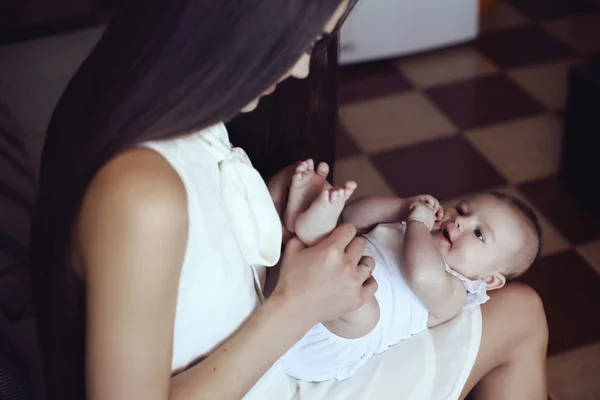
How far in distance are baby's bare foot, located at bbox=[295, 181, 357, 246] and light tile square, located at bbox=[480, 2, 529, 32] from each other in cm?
186

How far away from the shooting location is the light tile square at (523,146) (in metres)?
1.95

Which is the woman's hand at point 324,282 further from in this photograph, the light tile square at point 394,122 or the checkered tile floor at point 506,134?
the light tile square at point 394,122

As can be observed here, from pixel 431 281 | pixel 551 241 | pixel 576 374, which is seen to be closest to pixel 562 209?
pixel 551 241

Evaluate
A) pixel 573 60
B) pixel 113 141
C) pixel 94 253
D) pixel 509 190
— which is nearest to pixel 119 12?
pixel 113 141

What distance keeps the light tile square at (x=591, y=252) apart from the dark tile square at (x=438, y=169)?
0.29 metres

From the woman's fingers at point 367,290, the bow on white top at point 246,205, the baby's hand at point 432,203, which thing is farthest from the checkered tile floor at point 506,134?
the bow on white top at point 246,205

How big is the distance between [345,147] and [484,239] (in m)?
0.96

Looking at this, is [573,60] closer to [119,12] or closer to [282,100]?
[282,100]

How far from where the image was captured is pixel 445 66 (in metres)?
2.39

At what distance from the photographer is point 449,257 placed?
3.75 feet

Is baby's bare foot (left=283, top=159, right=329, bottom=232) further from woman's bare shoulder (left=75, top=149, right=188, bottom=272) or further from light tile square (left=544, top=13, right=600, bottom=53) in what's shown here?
light tile square (left=544, top=13, right=600, bottom=53)

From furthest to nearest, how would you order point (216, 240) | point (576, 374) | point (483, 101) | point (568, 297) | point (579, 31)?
point (579, 31) < point (483, 101) < point (568, 297) < point (576, 374) < point (216, 240)

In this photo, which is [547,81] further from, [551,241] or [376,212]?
[376,212]

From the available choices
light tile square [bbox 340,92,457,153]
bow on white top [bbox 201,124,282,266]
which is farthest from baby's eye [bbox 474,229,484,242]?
light tile square [bbox 340,92,457,153]
